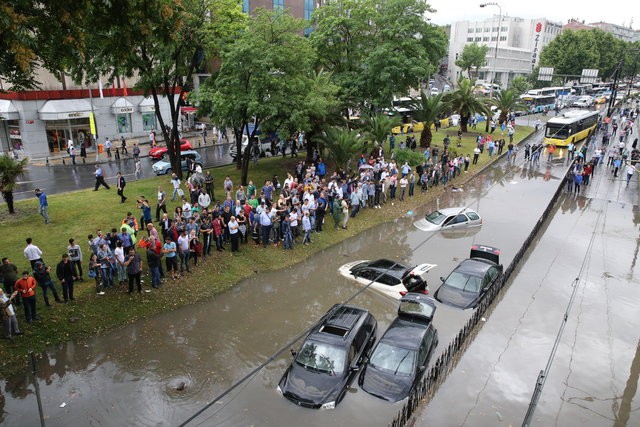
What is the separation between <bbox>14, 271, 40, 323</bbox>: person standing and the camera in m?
12.0

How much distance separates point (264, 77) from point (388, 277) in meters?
11.9

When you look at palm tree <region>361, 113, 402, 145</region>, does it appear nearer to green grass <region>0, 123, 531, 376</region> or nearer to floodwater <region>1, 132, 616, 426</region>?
green grass <region>0, 123, 531, 376</region>

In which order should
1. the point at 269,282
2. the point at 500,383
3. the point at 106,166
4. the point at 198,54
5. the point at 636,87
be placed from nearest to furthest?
the point at 500,383, the point at 269,282, the point at 198,54, the point at 106,166, the point at 636,87

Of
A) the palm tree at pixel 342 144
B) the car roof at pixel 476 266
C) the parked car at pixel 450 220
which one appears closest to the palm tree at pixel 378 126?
the palm tree at pixel 342 144

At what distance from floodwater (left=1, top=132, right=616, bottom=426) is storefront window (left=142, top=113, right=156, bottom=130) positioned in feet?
101

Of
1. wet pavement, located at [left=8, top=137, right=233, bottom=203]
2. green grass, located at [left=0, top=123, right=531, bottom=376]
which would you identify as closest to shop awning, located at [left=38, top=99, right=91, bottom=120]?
wet pavement, located at [left=8, top=137, right=233, bottom=203]

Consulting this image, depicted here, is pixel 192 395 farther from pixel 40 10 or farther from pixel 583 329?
pixel 583 329

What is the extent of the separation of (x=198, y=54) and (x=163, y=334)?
1727 cm

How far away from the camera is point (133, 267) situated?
1420 cm

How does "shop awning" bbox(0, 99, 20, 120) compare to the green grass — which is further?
"shop awning" bbox(0, 99, 20, 120)

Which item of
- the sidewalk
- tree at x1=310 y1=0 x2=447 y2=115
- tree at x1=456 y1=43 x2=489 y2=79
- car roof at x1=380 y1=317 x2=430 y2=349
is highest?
tree at x1=456 y1=43 x2=489 y2=79

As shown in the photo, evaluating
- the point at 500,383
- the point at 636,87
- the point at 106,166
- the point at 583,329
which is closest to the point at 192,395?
the point at 500,383

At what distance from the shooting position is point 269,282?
55.0 ft

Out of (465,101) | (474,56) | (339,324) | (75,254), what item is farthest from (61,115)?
(474,56)
